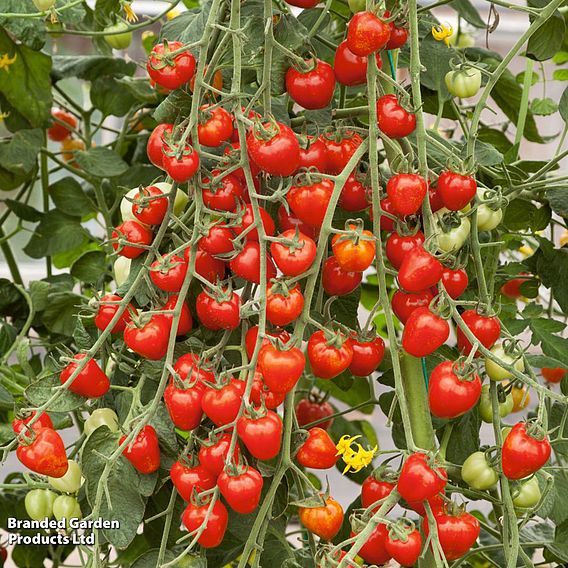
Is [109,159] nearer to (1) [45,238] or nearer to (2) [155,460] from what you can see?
(1) [45,238]

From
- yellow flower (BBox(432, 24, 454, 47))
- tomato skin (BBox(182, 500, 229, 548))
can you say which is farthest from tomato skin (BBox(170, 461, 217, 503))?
yellow flower (BBox(432, 24, 454, 47))

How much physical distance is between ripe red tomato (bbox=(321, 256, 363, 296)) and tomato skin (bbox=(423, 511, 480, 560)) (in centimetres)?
16

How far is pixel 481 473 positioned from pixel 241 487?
0.17 metres

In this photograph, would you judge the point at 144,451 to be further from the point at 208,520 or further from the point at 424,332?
the point at 424,332

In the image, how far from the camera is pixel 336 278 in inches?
21.9

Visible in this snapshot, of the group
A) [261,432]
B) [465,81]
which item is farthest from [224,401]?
[465,81]

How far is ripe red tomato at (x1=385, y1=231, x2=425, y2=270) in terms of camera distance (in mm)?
539

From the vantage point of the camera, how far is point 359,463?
528 millimetres

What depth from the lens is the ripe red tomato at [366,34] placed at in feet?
1.67

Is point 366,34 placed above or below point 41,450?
above

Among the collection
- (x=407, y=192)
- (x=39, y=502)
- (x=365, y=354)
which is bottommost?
(x=39, y=502)

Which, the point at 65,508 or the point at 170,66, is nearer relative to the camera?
the point at 170,66

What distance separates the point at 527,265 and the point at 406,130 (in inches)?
14.0

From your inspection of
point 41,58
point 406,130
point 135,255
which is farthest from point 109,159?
point 406,130
